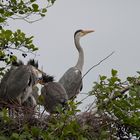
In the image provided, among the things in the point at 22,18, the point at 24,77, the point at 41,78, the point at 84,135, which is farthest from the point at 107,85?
the point at 41,78

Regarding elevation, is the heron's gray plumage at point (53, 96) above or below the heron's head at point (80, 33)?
below

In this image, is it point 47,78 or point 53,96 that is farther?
point 47,78

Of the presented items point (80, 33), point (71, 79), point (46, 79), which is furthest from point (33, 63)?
point (80, 33)

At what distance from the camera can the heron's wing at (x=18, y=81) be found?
25.9 feet

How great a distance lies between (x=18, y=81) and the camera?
802 cm

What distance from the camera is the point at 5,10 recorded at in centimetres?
675

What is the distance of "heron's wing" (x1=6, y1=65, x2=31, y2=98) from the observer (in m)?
7.91

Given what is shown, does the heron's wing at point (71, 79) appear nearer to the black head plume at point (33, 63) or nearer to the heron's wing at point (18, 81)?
the black head plume at point (33, 63)

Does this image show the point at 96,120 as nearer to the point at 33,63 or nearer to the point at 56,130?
the point at 56,130

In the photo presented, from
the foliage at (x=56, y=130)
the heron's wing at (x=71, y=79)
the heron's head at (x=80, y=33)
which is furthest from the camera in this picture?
the heron's head at (x=80, y=33)

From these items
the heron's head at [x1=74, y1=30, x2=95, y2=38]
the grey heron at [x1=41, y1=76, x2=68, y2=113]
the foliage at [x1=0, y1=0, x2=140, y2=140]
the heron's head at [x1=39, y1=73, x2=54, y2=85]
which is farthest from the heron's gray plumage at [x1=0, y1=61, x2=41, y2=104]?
the heron's head at [x1=74, y1=30, x2=95, y2=38]

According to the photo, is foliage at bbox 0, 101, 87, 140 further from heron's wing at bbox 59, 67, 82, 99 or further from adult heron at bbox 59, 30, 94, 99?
heron's wing at bbox 59, 67, 82, 99

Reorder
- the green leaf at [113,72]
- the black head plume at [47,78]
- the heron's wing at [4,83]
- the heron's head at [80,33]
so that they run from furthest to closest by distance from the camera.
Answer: the heron's head at [80,33] < the black head plume at [47,78] < the heron's wing at [4,83] < the green leaf at [113,72]

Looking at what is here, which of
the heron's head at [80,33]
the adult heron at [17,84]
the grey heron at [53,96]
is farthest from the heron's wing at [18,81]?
the heron's head at [80,33]
